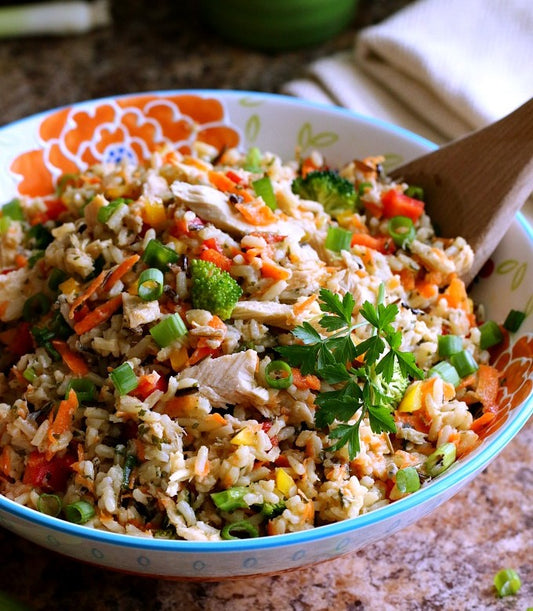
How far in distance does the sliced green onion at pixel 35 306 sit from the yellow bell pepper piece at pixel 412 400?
4.63 ft

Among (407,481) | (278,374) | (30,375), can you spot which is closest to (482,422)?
(407,481)

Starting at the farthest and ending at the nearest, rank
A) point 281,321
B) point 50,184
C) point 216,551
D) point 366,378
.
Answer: point 50,184
point 281,321
point 366,378
point 216,551

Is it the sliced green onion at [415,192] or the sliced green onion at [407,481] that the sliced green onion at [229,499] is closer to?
the sliced green onion at [407,481]

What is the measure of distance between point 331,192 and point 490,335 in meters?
0.90

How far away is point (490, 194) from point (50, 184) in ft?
6.87

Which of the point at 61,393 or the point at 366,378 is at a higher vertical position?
the point at 366,378

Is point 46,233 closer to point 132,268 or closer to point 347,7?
point 132,268

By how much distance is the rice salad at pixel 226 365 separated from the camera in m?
2.57

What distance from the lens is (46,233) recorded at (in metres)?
3.49

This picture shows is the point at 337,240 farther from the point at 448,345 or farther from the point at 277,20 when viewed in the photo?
the point at 277,20

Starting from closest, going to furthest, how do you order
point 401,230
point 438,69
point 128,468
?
point 128,468 < point 401,230 < point 438,69

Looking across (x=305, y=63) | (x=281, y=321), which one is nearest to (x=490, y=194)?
(x=281, y=321)

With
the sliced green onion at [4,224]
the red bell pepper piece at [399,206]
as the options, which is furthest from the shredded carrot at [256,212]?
the sliced green onion at [4,224]

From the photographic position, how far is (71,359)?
2.87 metres
